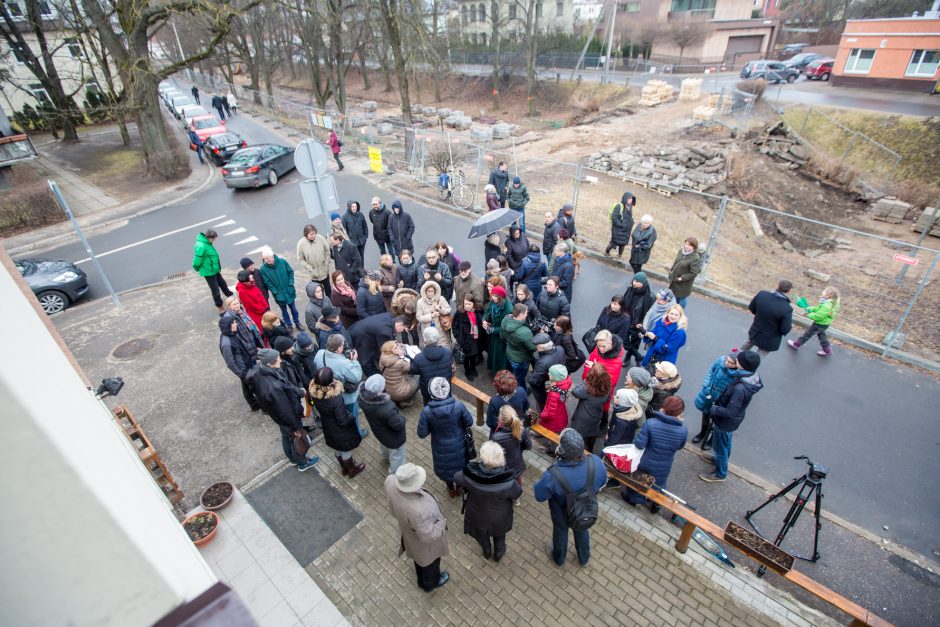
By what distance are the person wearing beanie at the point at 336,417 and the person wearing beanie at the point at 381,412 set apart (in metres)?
0.34

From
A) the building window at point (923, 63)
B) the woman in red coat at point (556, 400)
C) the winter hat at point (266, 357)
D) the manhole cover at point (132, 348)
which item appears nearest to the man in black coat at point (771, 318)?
the woman in red coat at point (556, 400)

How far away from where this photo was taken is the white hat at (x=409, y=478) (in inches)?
162

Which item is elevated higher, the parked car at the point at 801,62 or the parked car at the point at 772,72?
the parked car at the point at 801,62

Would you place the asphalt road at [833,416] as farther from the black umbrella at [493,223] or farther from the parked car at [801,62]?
the parked car at [801,62]

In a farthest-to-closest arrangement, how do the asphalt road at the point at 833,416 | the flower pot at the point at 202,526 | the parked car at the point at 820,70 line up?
1. the parked car at the point at 820,70
2. the asphalt road at the point at 833,416
3. the flower pot at the point at 202,526

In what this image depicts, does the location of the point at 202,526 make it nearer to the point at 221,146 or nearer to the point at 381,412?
the point at 381,412

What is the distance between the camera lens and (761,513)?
566cm

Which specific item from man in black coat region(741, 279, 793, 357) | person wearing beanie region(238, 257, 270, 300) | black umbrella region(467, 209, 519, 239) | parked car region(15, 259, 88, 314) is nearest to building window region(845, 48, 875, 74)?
man in black coat region(741, 279, 793, 357)

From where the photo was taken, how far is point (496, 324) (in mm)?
7336

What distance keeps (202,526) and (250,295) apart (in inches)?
150

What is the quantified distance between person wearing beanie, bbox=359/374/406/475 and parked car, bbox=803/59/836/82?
139ft

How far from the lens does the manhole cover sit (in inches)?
358

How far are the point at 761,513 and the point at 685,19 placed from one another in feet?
175

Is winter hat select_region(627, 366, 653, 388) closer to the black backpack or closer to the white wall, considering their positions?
the black backpack
